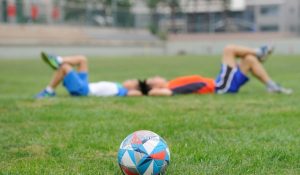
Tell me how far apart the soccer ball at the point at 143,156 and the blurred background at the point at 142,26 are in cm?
3493

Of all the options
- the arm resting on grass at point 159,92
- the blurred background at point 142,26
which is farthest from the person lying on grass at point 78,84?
the blurred background at point 142,26

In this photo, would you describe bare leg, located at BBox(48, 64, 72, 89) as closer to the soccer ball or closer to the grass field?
the grass field

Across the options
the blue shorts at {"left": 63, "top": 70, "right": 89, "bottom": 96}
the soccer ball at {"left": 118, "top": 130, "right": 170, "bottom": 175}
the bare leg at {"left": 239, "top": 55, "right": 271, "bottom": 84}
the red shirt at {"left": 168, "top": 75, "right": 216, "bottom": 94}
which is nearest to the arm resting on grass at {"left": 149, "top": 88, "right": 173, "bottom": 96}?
the red shirt at {"left": 168, "top": 75, "right": 216, "bottom": 94}

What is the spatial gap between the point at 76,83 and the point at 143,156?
5.48m

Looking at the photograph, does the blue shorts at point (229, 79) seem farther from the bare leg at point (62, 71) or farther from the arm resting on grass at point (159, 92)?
the bare leg at point (62, 71)

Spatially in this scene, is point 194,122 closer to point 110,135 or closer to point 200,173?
point 110,135

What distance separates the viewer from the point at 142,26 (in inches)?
2144

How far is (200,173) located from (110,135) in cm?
177

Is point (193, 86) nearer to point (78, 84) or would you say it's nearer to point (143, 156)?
point (78, 84)

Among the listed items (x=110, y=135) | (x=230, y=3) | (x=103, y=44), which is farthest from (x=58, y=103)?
(x=230, y=3)

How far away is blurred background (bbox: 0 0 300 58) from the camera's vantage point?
40.4 m

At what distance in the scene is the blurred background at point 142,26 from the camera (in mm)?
40438

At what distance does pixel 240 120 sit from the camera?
611 cm

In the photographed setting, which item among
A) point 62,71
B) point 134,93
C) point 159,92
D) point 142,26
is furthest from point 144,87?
point 142,26
